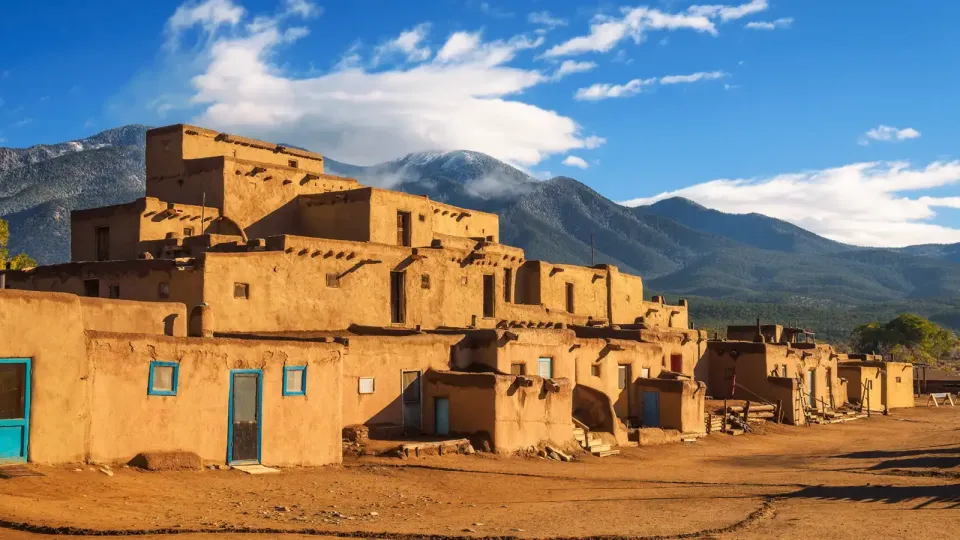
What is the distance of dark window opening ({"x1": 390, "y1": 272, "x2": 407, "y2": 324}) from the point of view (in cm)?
2988

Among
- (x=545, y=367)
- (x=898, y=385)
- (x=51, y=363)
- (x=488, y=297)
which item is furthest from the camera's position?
(x=898, y=385)

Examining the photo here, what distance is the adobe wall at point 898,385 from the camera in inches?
1972

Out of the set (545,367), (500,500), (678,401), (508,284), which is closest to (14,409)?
(500,500)

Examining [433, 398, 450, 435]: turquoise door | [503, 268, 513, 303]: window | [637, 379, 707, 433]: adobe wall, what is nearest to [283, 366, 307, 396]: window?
[433, 398, 450, 435]: turquoise door

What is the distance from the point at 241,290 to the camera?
25.0m

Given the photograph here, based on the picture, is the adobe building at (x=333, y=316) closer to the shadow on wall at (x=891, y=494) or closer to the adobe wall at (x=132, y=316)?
the adobe wall at (x=132, y=316)

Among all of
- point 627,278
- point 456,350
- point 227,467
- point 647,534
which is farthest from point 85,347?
point 627,278

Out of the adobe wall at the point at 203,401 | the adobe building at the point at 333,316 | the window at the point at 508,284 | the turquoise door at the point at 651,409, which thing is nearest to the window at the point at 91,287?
the adobe building at the point at 333,316

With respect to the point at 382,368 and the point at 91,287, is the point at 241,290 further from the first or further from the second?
the point at 382,368

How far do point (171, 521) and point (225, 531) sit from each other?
77cm

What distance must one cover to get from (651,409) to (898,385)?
2616cm

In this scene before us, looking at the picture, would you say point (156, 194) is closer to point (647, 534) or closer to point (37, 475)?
point (37, 475)

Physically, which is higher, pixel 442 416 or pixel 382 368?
pixel 382 368

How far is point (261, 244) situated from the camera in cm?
2625
